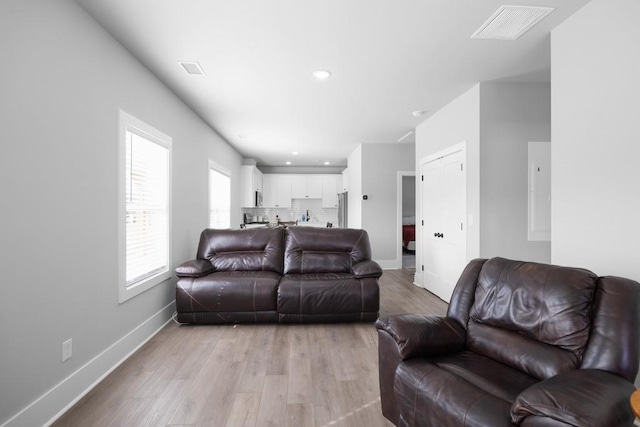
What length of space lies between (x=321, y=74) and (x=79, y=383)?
10.9ft

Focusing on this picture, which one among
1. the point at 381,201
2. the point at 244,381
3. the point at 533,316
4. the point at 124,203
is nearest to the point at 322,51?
the point at 124,203

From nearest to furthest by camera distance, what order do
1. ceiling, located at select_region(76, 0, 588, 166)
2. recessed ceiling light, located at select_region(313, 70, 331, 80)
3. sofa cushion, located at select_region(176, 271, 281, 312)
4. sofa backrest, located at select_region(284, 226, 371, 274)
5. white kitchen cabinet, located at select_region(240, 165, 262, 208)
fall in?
1. ceiling, located at select_region(76, 0, 588, 166)
2. recessed ceiling light, located at select_region(313, 70, 331, 80)
3. sofa cushion, located at select_region(176, 271, 281, 312)
4. sofa backrest, located at select_region(284, 226, 371, 274)
5. white kitchen cabinet, located at select_region(240, 165, 262, 208)

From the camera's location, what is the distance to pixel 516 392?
1341 millimetres

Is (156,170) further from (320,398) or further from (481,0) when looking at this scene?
(481,0)

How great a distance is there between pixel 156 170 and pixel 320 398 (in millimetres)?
2813

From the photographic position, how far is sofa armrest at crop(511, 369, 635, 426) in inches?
39.4

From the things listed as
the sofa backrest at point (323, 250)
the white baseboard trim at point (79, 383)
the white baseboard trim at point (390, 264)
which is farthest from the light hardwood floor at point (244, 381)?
the white baseboard trim at point (390, 264)

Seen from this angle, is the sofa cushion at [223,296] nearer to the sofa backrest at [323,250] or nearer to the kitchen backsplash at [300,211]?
the sofa backrest at [323,250]

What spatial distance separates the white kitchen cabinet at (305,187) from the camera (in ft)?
30.0

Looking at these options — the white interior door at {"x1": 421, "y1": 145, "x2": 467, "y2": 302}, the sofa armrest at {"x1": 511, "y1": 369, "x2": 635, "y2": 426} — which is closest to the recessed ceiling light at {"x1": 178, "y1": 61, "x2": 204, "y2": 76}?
the white interior door at {"x1": 421, "y1": 145, "x2": 467, "y2": 302}

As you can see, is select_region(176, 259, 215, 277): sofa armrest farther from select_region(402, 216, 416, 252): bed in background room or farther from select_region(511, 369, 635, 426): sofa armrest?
select_region(402, 216, 416, 252): bed in background room

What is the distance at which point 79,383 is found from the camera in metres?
2.10

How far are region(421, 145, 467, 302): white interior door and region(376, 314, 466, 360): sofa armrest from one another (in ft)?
7.60

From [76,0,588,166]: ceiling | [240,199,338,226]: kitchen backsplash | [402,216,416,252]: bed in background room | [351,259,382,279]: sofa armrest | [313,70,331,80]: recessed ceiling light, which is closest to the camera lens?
[76,0,588,166]: ceiling
